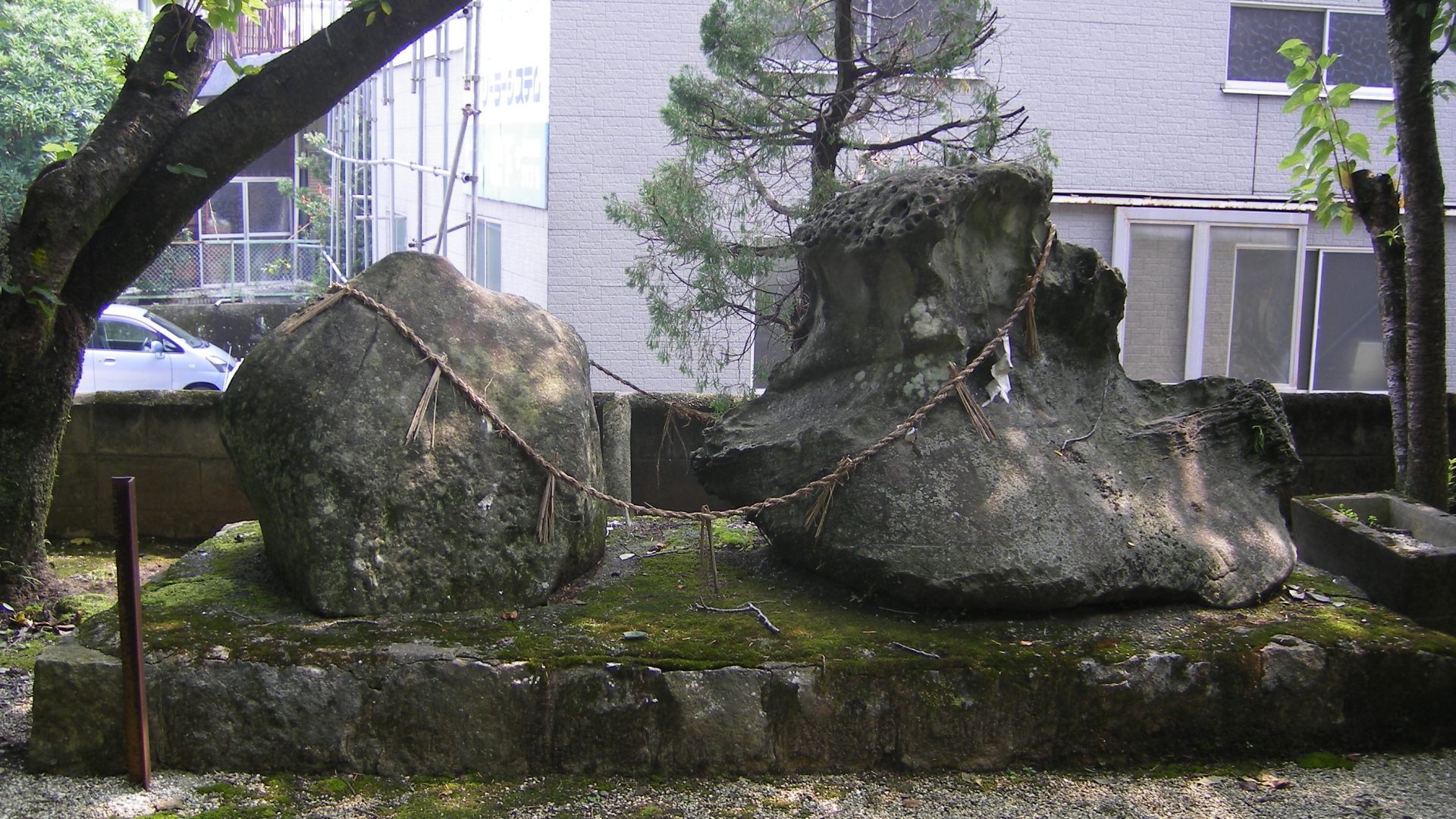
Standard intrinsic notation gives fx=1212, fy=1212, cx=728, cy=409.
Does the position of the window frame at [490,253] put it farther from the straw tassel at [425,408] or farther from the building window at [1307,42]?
the straw tassel at [425,408]

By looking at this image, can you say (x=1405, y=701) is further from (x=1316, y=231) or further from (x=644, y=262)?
(x=1316, y=231)

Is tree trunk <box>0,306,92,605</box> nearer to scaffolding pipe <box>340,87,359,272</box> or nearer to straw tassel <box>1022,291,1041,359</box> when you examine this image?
straw tassel <box>1022,291,1041,359</box>

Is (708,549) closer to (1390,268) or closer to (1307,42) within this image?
(1390,268)

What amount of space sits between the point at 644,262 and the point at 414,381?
304 centimetres

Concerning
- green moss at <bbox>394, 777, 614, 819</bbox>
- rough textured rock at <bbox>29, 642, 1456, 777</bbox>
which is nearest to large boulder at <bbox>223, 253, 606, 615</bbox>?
rough textured rock at <bbox>29, 642, 1456, 777</bbox>

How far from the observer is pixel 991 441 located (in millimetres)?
4289

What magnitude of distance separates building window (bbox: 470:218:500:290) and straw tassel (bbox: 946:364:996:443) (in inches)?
308

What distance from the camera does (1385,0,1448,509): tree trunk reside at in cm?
530

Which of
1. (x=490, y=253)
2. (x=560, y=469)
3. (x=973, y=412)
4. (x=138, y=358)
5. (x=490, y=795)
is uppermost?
(x=490, y=253)

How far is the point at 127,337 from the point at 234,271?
4728 mm

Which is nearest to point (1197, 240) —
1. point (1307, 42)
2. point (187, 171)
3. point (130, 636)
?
point (1307, 42)

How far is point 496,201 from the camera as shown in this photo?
1142 centimetres

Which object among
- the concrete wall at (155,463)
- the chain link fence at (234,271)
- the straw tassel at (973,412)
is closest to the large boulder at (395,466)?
the straw tassel at (973,412)

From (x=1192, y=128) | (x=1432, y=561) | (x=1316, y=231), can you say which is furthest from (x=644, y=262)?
(x=1316, y=231)
